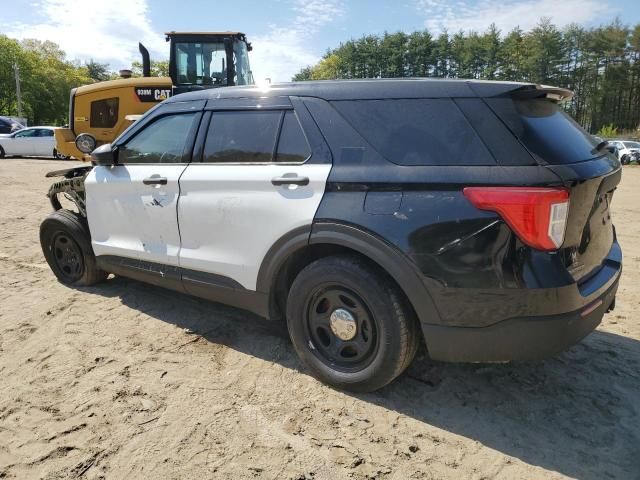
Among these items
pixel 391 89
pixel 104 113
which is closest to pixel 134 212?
pixel 391 89

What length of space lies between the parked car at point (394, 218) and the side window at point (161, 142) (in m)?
0.03

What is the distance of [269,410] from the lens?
2.68 meters

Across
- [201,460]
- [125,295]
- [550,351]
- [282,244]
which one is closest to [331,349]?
[282,244]

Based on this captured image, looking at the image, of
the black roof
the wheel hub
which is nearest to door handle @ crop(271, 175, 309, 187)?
the black roof

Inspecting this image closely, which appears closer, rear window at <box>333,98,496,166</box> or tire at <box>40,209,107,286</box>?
rear window at <box>333,98,496,166</box>

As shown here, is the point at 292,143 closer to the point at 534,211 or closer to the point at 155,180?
the point at 155,180

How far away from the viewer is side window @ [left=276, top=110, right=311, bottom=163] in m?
2.88

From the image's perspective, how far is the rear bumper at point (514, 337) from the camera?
227 cm

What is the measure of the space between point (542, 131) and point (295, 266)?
1599 mm

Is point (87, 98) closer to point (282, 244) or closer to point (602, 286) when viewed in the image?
point (282, 244)

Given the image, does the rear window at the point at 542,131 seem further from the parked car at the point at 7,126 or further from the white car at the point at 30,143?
the parked car at the point at 7,126

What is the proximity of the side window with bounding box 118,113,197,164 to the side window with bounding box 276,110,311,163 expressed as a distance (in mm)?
895

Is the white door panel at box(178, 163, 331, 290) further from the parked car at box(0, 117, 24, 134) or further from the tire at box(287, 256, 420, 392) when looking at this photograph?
the parked car at box(0, 117, 24, 134)

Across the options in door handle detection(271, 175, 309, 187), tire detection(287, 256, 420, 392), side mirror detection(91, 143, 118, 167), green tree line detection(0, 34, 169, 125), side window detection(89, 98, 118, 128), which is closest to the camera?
tire detection(287, 256, 420, 392)
